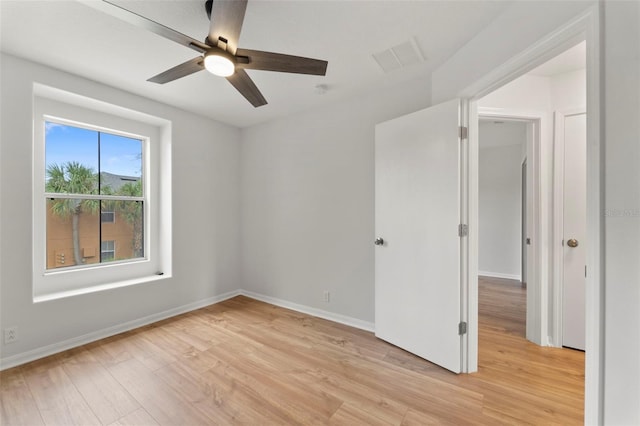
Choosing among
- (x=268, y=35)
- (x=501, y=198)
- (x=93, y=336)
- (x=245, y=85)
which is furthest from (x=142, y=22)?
(x=501, y=198)

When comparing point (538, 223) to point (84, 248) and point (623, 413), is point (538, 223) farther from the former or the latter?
point (84, 248)

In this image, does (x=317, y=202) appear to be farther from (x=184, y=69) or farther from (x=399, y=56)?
(x=184, y=69)

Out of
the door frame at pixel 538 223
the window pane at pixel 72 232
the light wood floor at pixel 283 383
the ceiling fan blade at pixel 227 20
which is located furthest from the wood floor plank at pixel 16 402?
the door frame at pixel 538 223

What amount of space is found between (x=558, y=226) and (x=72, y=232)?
4.87 meters

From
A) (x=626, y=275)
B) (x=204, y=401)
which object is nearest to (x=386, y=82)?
(x=626, y=275)

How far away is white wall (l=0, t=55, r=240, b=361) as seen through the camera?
79.2 inches

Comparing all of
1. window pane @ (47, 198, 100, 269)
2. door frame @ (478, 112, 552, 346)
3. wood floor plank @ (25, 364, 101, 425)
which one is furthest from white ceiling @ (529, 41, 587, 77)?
window pane @ (47, 198, 100, 269)

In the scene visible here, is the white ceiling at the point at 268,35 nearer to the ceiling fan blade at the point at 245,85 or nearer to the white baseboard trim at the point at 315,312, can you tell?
the ceiling fan blade at the point at 245,85

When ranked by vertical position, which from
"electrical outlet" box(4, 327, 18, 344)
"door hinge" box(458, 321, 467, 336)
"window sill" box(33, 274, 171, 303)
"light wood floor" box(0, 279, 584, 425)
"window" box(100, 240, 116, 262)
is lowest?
"light wood floor" box(0, 279, 584, 425)

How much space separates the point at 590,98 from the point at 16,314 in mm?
4083

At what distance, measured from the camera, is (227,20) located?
1.22 meters

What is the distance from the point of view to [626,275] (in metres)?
0.98

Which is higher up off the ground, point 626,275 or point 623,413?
point 626,275

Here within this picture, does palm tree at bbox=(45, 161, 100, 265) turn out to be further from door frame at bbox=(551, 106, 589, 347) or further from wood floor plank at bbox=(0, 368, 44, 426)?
door frame at bbox=(551, 106, 589, 347)
